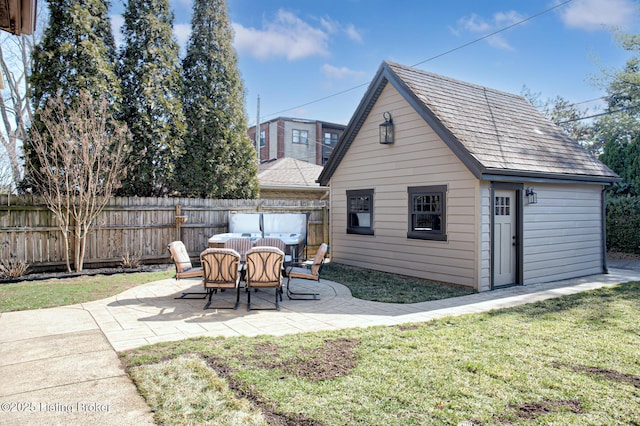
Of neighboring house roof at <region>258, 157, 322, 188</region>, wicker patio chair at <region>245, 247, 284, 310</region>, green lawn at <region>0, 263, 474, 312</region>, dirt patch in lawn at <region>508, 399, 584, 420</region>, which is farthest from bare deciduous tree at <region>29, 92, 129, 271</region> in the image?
dirt patch in lawn at <region>508, 399, 584, 420</region>

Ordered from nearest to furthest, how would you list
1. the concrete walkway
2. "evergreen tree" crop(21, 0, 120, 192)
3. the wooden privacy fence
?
the concrete walkway, the wooden privacy fence, "evergreen tree" crop(21, 0, 120, 192)

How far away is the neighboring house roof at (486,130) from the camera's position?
8156 millimetres

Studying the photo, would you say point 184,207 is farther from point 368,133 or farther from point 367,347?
point 367,347

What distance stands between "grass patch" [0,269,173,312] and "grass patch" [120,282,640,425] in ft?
11.1

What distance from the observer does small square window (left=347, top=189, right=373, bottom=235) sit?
34.6ft

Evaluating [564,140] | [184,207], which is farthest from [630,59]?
[184,207]

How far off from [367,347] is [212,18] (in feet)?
40.1

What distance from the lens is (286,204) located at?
13.5 m

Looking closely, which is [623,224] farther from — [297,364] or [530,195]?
[297,364]

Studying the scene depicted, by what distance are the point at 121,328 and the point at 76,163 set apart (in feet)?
19.5

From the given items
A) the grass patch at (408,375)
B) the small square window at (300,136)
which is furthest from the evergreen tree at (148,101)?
the small square window at (300,136)

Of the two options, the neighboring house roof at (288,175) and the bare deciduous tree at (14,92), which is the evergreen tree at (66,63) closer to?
the neighboring house roof at (288,175)

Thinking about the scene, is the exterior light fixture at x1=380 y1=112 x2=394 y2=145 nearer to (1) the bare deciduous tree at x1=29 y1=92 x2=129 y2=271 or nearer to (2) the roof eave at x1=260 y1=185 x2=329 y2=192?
(1) the bare deciduous tree at x1=29 y1=92 x2=129 y2=271

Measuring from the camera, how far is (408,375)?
3.69 metres
